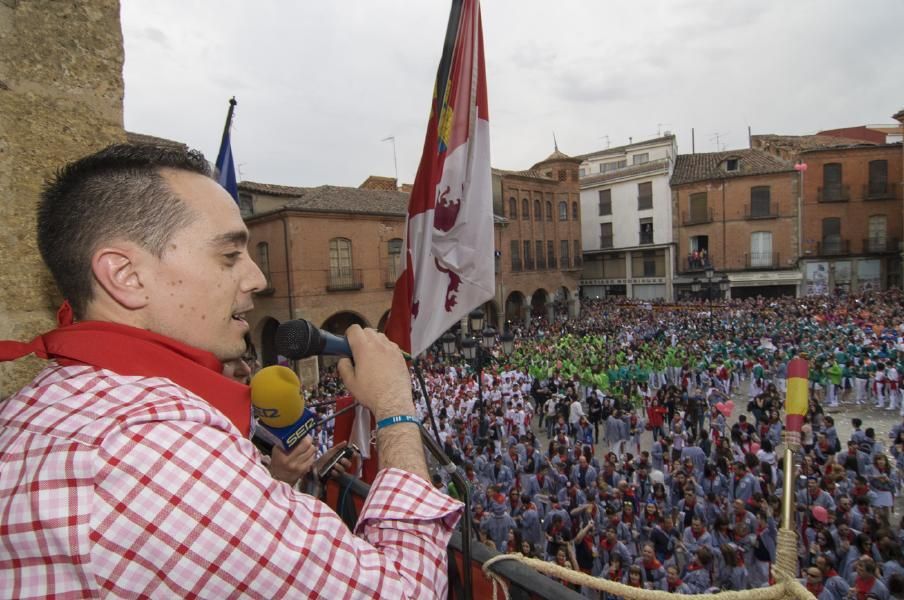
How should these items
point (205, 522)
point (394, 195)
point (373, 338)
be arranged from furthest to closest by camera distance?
1. point (394, 195)
2. point (373, 338)
3. point (205, 522)

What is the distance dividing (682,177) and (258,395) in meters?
39.3

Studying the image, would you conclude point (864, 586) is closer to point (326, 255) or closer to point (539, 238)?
point (326, 255)

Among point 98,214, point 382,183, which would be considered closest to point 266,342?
point 382,183

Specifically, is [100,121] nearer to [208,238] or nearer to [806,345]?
[208,238]

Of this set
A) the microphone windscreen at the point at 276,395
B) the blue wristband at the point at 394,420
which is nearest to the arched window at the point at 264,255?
the microphone windscreen at the point at 276,395

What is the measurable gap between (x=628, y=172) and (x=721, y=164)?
6000 millimetres

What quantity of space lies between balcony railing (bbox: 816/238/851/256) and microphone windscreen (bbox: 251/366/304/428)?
38.4m

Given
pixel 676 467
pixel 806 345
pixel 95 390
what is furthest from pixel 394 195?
pixel 95 390

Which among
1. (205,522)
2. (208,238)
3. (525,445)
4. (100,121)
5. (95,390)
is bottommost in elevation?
(525,445)

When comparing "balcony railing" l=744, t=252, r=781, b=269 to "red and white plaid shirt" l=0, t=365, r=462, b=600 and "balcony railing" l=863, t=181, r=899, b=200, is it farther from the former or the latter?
"red and white plaid shirt" l=0, t=365, r=462, b=600

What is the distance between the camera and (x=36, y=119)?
232 centimetres

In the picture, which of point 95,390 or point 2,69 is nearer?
point 95,390

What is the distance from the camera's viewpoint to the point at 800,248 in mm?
32938

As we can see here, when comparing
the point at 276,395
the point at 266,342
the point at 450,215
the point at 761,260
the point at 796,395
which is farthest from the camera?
the point at 761,260
